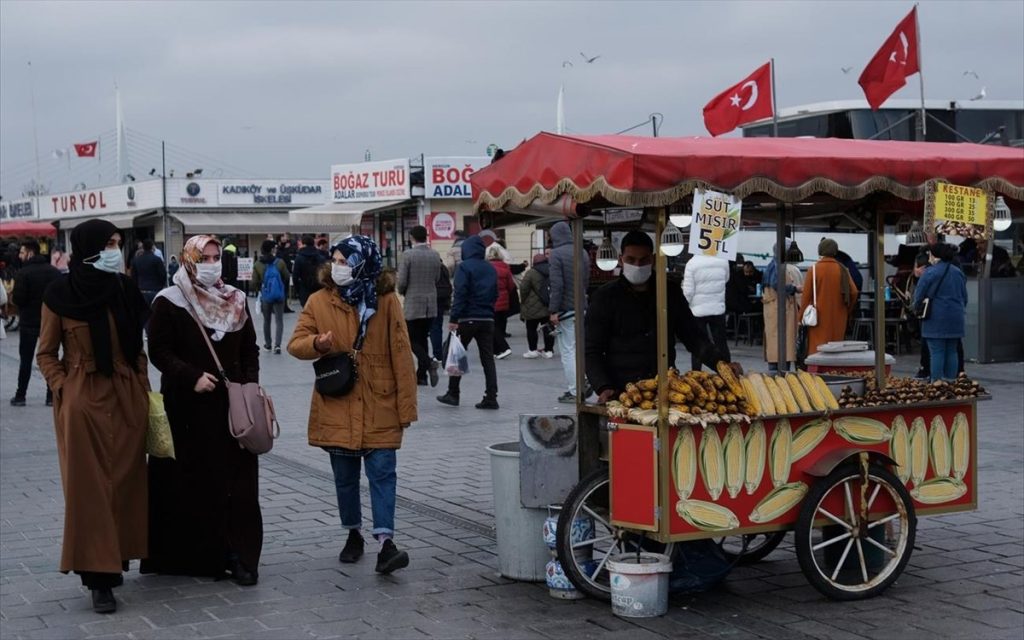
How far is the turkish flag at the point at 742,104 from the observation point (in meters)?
19.2

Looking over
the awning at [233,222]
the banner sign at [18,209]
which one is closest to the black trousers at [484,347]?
the awning at [233,222]

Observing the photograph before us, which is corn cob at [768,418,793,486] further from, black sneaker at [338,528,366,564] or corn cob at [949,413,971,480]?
black sneaker at [338,528,366,564]

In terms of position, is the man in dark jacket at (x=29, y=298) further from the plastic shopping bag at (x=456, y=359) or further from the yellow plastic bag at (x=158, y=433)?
the yellow plastic bag at (x=158, y=433)

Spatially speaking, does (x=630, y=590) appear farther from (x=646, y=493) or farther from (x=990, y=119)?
(x=990, y=119)

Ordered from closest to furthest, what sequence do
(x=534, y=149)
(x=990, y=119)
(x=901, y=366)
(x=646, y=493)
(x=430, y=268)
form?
(x=646, y=493), (x=534, y=149), (x=430, y=268), (x=901, y=366), (x=990, y=119)

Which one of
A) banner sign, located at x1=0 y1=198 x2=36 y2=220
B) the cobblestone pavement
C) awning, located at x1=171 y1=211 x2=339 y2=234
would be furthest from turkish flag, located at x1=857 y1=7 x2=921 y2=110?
banner sign, located at x1=0 y1=198 x2=36 y2=220

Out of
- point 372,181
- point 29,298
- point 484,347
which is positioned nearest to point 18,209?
point 372,181

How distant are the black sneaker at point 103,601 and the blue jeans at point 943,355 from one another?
1031 centimetres

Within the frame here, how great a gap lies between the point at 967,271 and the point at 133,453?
14476 mm

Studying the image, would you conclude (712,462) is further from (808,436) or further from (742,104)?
(742,104)

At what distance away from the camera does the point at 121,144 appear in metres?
65.1

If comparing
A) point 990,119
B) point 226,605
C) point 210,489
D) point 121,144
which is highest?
point 121,144

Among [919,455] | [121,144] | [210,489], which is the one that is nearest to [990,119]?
Result: [919,455]

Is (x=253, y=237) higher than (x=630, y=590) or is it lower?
higher
